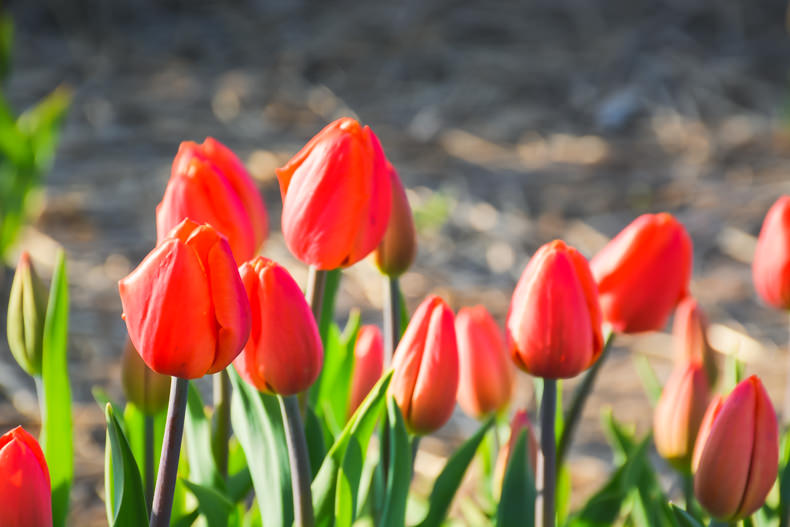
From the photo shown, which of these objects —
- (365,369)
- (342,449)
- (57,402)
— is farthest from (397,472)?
(57,402)

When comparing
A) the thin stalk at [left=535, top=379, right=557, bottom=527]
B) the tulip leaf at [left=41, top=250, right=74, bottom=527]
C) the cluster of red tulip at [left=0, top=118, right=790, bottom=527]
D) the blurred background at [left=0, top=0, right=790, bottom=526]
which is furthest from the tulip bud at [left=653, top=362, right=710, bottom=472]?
the blurred background at [left=0, top=0, right=790, bottom=526]

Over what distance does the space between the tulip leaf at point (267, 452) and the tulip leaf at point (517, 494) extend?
15 centimetres

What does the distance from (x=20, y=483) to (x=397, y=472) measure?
0.23m

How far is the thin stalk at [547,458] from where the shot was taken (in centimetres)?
64

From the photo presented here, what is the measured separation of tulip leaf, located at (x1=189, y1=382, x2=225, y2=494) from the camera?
2.41 ft

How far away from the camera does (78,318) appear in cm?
200

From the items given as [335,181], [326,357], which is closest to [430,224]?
[326,357]

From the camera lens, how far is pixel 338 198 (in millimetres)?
581

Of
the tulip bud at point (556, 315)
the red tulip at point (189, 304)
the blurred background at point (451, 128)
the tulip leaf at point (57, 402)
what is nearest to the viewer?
the red tulip at point (189, 304)

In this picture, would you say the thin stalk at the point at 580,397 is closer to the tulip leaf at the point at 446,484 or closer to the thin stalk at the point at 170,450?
the tulip leaf at the point at 446,484

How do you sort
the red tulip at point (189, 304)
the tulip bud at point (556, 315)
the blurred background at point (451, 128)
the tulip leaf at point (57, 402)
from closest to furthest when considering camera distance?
1. the red tulip at point (189, 304)
2. the tulip bud at point (556, 315)
3. the tulip leaf at point (57, 402)
4. the blurred background at point (451, 128)

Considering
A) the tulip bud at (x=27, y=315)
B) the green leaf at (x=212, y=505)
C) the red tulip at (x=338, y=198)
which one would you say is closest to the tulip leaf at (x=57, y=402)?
the tulip bud at (x=27, y=315)

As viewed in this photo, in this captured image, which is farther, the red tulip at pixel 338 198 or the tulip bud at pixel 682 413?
the tulip bud at pixel 682 413

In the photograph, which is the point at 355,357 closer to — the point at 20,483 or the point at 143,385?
the point at 143,385
